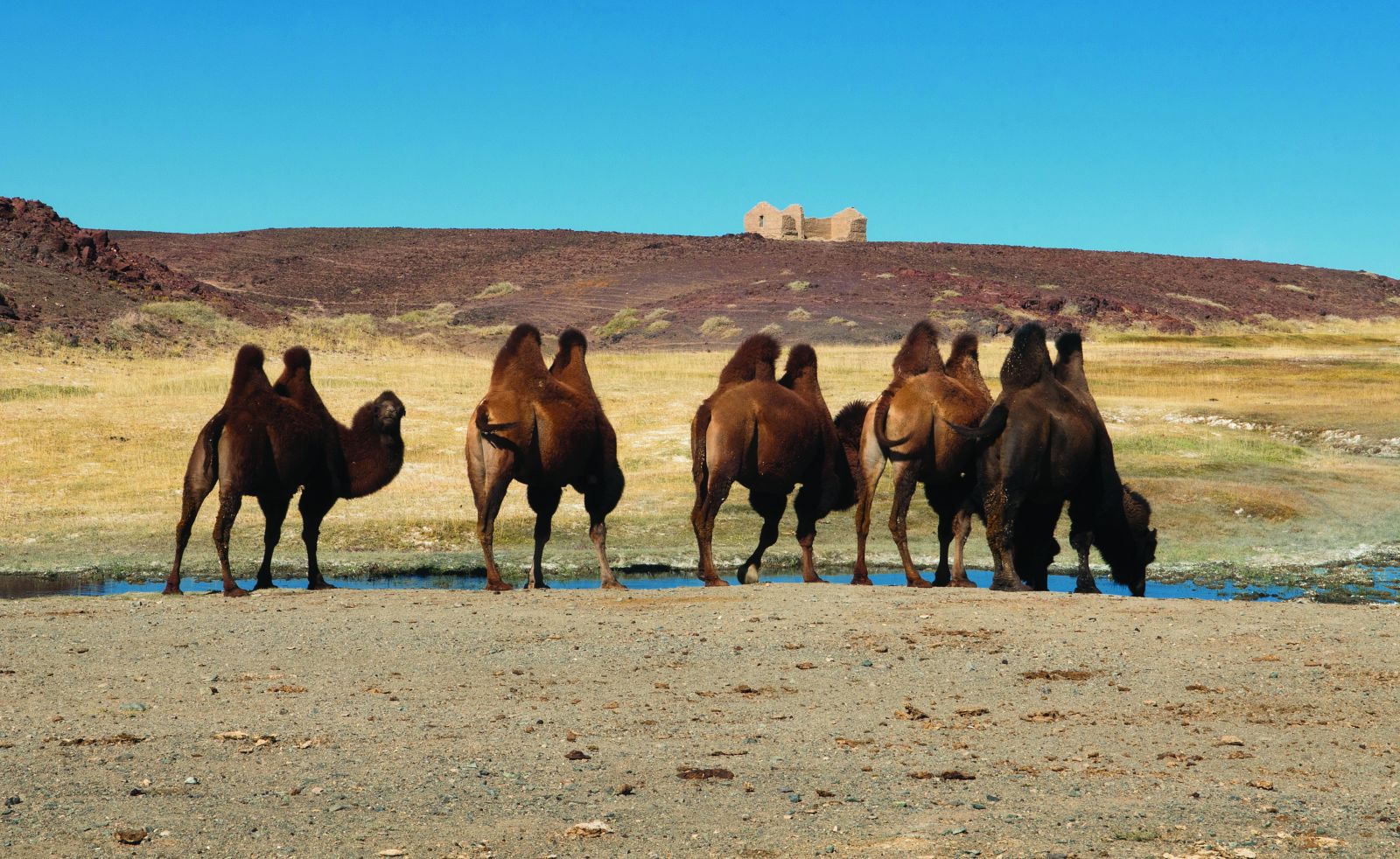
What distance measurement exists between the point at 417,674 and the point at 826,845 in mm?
4620

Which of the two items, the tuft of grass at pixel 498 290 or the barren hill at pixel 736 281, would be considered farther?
the tuft of grass at pixel 498 290

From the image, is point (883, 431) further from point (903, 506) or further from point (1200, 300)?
point (1200, 300)

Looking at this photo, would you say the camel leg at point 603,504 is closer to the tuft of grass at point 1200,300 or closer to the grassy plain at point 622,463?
the grassy plain at point 622,463

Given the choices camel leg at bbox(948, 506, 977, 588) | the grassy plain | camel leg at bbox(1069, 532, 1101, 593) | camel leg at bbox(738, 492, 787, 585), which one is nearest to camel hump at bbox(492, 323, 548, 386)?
camel leg at bbox(738, 492, 787, 585)

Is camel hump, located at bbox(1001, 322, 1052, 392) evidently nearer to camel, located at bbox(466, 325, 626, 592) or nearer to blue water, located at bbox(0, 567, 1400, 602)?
blue water, located at bbox(0, 567, 1400, 602)

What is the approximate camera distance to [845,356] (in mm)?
54781

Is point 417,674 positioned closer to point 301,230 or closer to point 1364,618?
point 1364,618

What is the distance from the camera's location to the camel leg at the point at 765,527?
15.7 metres

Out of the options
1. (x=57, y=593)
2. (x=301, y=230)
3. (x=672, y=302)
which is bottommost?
(x=57, y=593)

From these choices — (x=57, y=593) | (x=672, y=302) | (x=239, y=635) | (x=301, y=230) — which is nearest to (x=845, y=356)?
(x=672, y=302)

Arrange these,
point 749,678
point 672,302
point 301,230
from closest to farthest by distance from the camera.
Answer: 1. point 749,678
2. point 672,302
3. point 301,230

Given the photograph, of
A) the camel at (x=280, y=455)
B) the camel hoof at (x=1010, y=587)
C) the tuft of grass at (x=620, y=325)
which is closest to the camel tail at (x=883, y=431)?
the camel hoof at (x=1010, y=587)

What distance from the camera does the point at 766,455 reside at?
49.7ft

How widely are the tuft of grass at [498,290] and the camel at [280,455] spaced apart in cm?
7354
